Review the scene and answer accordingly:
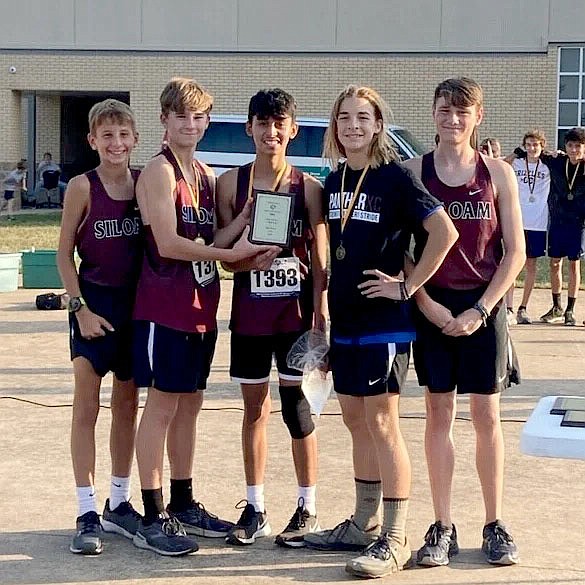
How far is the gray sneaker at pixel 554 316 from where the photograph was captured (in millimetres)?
11930

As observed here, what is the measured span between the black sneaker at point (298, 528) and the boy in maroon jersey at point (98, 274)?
2.79ft

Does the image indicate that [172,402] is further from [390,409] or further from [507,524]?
[507,524]

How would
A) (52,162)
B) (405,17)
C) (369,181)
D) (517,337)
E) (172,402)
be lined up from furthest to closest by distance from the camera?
(52,162) → (405,17) → (517,337) → (172,402) → (369,181)

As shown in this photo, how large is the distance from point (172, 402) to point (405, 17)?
25.2m

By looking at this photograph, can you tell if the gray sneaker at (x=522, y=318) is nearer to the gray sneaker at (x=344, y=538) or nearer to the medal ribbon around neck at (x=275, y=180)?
the gray sneaker at (x=344, y=538)

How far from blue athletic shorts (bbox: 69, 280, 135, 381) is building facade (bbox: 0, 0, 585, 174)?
24.6 metres

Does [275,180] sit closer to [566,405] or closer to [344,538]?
[344,538]

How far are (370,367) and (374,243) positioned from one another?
534 mm

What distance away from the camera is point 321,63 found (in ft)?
97.4

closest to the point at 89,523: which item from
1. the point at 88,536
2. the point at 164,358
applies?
the point at 88,536

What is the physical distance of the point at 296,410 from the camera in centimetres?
521

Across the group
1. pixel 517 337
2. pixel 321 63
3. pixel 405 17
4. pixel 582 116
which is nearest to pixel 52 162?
pixel 321 63

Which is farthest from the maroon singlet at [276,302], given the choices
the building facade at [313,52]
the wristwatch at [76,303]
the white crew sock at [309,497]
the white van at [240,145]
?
the building facade at [313,52]

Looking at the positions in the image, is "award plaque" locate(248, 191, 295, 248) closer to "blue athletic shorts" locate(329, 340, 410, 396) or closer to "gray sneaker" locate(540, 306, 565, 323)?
"blue athletic shorts" locate(329, 340, 410, 396)
